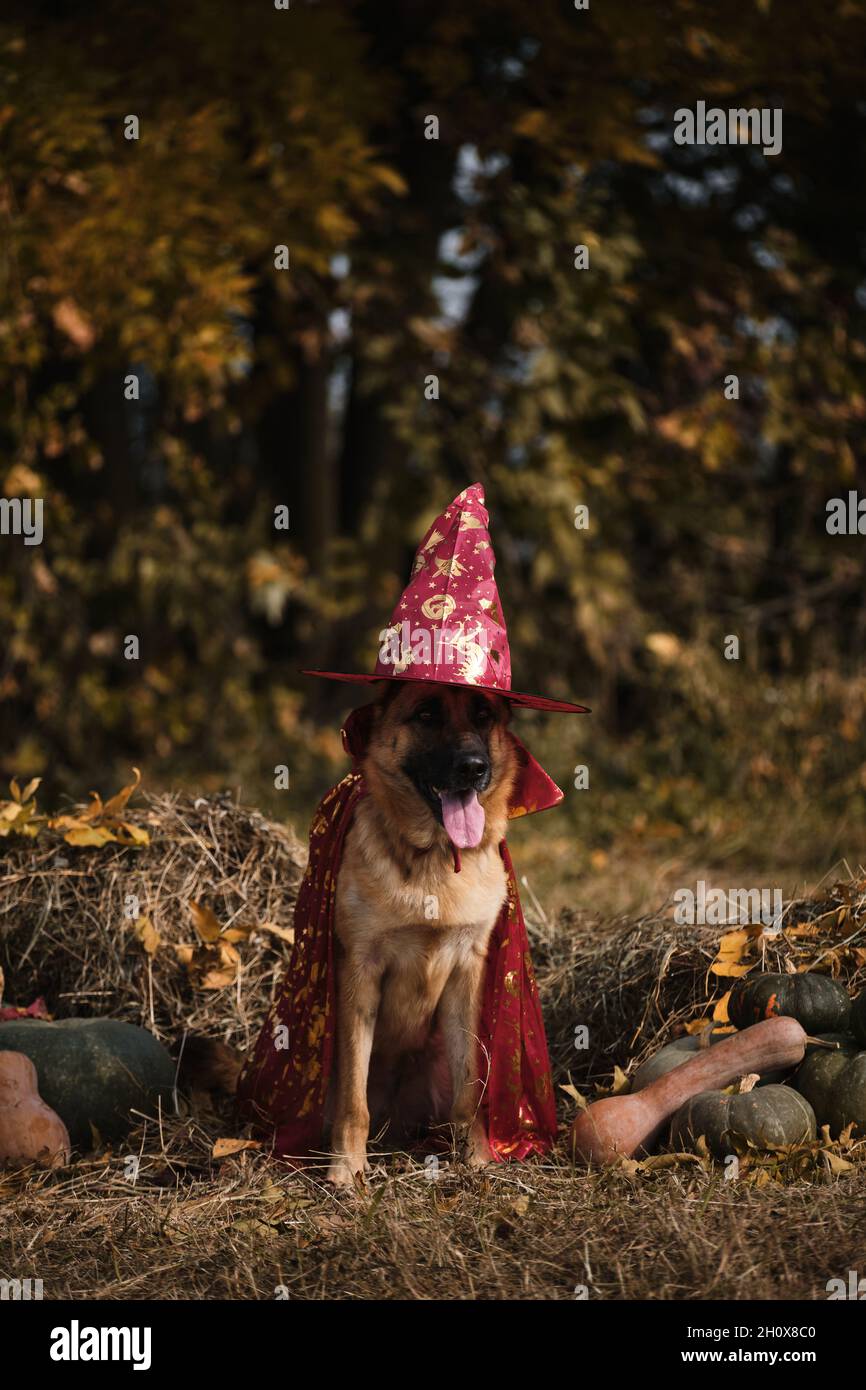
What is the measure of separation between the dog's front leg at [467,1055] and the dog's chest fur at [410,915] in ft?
0.12

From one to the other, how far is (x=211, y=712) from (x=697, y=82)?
17.3 ft

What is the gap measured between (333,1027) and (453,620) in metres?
1.16

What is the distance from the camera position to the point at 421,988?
3.76m

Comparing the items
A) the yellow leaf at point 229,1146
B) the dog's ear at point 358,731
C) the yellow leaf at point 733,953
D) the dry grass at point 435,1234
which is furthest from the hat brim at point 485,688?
the yellow leaf at point 229,1146

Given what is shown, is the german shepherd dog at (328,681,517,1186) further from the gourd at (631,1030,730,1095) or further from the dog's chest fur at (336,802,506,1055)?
the gourd at (631,1030,730,1095)

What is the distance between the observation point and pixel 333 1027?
376cm

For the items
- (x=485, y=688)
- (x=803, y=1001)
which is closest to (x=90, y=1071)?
(x=485, y=688)

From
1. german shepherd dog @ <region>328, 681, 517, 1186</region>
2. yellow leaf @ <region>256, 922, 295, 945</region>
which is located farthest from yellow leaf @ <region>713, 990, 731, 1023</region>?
yellow leaf @ <region>256, 922, 295, 945</region>

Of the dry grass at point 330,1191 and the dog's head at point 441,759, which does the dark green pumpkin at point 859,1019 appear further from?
the dog's head at point 441,759

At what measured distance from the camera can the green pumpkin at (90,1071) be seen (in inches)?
155

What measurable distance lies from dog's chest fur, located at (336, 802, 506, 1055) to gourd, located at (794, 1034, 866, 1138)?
93 centimetres

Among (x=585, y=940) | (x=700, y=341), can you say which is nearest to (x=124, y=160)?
(x=700, y=341)

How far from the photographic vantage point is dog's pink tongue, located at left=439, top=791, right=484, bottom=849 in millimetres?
3619

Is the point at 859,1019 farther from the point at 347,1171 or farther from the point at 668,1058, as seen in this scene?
the point at 347,1171
